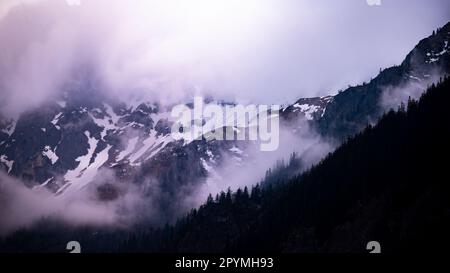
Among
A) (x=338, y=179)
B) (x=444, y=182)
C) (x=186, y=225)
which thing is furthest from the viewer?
(x=186, y=225)

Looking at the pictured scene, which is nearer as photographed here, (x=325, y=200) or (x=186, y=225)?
(x=325, y=200)

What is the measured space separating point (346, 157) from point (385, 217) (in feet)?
122

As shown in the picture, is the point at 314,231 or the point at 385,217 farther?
the point at 314,231

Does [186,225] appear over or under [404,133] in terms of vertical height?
under

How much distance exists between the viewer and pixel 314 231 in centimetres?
12600

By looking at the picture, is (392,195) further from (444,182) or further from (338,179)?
(338,179)

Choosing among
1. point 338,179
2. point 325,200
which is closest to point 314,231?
point 325,200
